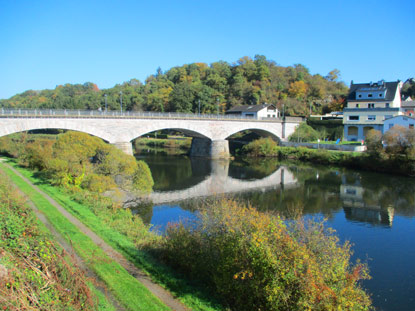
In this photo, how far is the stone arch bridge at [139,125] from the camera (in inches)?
1471

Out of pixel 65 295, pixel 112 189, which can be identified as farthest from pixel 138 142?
pixel 65 295

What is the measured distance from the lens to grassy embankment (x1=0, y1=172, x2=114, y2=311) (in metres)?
7.43

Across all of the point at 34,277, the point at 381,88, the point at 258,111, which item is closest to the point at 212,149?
the point at 258,111

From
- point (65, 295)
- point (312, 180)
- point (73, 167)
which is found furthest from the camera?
point (312, 180)

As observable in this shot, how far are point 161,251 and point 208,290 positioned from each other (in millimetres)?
3353

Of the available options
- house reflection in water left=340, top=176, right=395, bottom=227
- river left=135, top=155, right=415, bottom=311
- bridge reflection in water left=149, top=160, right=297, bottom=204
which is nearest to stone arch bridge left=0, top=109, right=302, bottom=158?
river left=135, top=155, right=415, bottom=311

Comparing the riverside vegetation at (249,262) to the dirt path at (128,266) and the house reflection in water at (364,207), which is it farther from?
the house reflection in water at (364,207)

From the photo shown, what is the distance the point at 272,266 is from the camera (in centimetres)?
879

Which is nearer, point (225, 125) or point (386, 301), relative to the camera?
point (386, 301)

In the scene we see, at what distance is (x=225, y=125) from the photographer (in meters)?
58.2

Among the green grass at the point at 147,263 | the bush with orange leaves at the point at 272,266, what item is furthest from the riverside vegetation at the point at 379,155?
the green grass at the point at 147,263

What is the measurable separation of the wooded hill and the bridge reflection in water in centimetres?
3710

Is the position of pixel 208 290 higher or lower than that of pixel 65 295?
lower

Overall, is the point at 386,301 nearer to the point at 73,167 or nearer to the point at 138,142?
the point at 73,167
